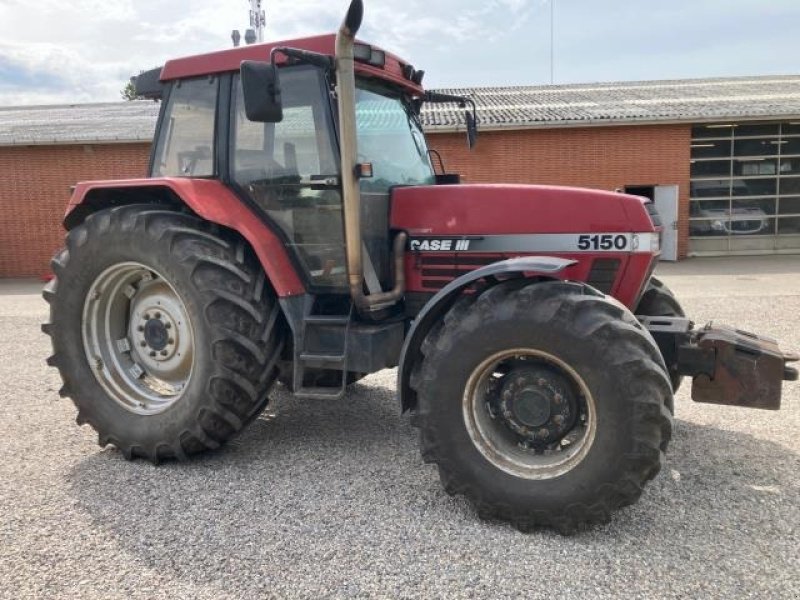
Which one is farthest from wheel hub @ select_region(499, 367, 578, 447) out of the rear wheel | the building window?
the building window

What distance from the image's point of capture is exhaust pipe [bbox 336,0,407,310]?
10.5 ft

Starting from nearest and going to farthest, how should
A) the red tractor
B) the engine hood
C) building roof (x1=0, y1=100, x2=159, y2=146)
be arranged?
the red tractor < the engine hood < building roof (x1=0, y1=100, x2=159, y2=146)

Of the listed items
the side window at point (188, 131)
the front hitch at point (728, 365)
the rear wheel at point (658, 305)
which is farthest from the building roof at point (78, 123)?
the front hitch at point (728, 365)

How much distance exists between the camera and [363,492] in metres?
3.46

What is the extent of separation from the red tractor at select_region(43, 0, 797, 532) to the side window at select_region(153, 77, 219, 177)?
0.01 metres

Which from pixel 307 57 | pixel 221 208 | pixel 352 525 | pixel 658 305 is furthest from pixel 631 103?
pixel 352 525

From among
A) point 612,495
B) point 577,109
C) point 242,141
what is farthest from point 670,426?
point 577,109

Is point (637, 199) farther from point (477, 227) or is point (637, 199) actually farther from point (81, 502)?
point (81, 502)

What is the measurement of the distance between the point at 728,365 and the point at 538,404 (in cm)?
107

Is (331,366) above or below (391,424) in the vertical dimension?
above

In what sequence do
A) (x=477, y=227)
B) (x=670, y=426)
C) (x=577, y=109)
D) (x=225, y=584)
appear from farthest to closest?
(x=577, y=109) < (x=477, y=227) < (x=670, y=426) < (x=225, y=584)

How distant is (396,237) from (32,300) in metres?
11.0

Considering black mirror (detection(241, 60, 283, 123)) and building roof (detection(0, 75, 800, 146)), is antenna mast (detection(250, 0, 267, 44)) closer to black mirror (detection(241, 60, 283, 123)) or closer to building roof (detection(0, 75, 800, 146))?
building roof (detection(0, 75, 800, 146))

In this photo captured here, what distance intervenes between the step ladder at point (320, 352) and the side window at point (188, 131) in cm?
118
